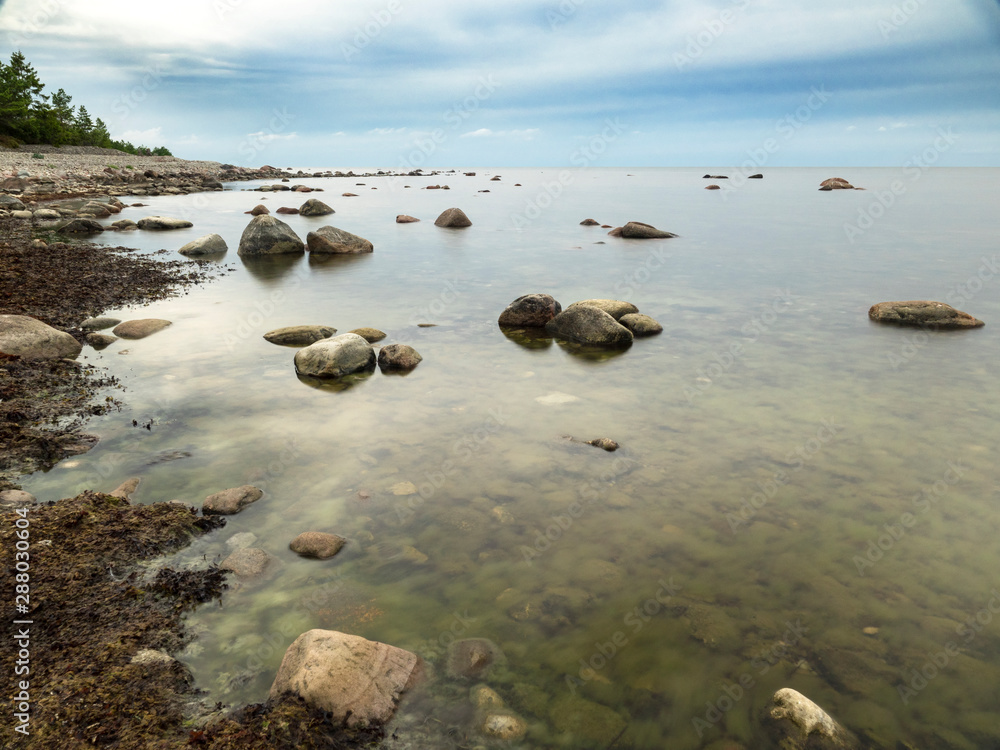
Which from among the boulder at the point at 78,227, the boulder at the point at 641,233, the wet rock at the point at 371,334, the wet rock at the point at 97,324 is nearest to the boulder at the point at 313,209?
the boulder at the point at 78,227

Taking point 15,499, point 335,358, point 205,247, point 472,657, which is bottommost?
point 472,657

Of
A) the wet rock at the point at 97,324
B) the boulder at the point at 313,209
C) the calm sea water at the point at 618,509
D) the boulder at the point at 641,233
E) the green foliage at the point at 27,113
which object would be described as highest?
the green foliage at the point at 27,113

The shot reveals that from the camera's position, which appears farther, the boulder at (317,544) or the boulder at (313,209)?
the boulder at (313,209)

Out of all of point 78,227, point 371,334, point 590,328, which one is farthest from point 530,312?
point 78,227

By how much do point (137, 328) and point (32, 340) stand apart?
1.80 m

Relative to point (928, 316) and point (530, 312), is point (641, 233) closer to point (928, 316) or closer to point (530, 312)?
point (928, 316)

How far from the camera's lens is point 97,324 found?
10.3 m

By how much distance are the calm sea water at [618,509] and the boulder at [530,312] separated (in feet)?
2.23

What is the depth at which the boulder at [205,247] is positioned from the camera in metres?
19.5

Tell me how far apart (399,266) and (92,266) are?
333 inches

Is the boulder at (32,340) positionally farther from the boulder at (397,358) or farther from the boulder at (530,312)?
the boulder at (530,312)

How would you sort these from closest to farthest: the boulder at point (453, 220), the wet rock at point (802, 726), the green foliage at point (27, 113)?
the wet rock at point (802, 726), the boulder at point (453, 220), the green foliage at point (27, 113)

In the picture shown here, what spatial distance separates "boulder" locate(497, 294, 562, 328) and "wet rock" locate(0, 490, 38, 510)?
26.6 ft

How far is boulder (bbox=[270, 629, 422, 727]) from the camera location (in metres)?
3.10
